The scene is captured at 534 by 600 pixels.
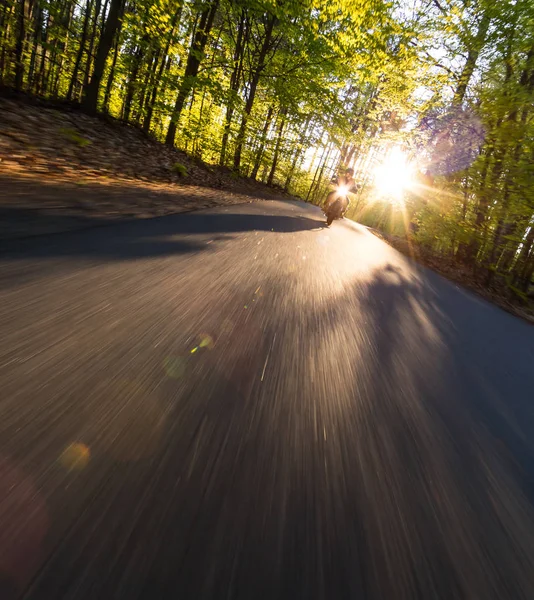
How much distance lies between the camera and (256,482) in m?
1.07

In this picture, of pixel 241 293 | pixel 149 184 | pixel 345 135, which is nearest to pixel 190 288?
pixel 241 293

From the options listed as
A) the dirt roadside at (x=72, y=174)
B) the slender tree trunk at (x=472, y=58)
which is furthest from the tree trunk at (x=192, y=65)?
the slender tree trunk at (x=472, y=58)

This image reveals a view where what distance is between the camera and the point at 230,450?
1160mm

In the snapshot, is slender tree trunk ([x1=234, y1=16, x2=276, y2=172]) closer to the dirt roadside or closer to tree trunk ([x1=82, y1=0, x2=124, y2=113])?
tree trunk ([x1=82, y1=0, x2=124, y2=113])

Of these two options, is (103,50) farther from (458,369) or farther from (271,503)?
(271,503)

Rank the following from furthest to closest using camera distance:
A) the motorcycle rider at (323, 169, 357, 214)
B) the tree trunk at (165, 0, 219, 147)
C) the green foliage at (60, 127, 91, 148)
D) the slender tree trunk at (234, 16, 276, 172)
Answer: the slender tree trunk at (234, 16, 276, 172), the tree trunk at (165, 0, 219, 147), the motorcycle rider at (323, 169, 357, 214), the green foliage at (60, 127, 91, 148)

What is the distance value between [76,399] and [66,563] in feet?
1.88

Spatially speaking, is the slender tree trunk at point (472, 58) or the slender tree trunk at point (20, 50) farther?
the slender tree trunk at point (20, 50)

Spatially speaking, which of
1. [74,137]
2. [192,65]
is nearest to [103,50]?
[192,65]

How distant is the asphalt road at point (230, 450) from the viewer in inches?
31.6

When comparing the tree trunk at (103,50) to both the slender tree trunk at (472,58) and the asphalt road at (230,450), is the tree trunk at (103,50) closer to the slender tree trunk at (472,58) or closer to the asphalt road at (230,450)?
the asphalt road at (230,450)

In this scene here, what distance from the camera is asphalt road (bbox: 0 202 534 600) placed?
0.80 m

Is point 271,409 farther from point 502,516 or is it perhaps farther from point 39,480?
point 502,516

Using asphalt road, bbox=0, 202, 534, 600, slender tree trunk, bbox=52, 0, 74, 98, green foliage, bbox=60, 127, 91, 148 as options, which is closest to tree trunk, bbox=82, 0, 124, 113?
slender tree trunk, bbox=52, 0, 74, 98
